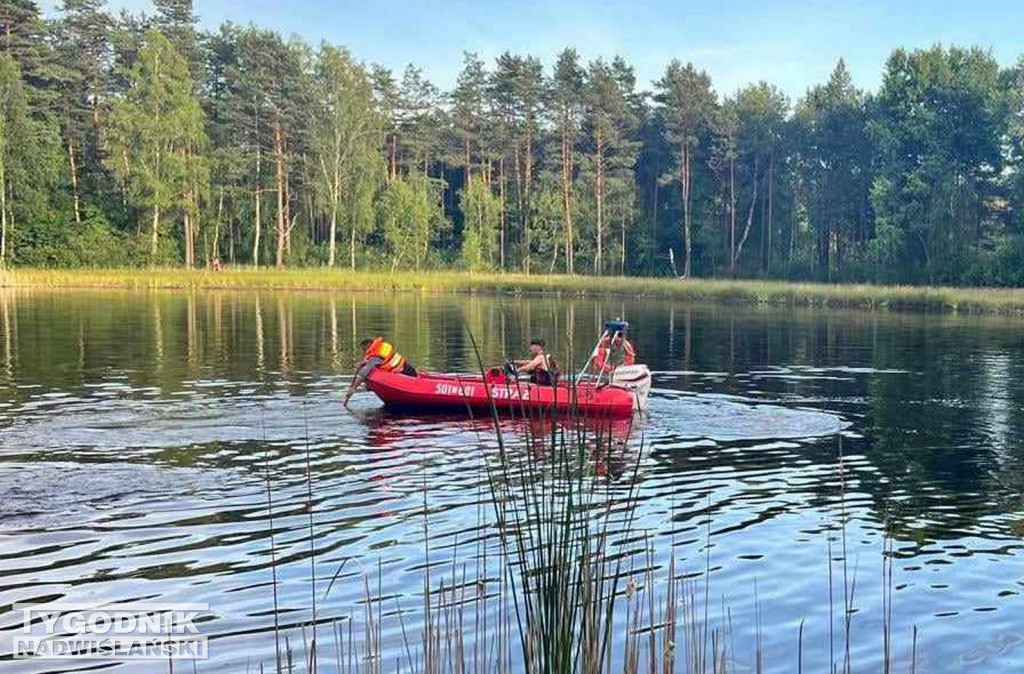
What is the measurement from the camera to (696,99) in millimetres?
75438

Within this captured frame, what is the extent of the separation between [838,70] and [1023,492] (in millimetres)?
69519

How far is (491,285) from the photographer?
6178 centimetres

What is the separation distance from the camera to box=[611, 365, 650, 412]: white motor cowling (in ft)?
57.7

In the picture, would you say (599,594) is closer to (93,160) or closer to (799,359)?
(799,359)

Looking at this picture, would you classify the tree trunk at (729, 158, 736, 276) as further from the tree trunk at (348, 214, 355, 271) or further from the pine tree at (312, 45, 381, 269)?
the tree trunk at (348, 214, 355, 271)

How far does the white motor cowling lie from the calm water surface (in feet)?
1.42

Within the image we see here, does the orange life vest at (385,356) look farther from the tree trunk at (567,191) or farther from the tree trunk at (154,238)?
the tree trunk at (567,191)

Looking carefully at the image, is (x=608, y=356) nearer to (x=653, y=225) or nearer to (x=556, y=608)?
(x=556, y=608)

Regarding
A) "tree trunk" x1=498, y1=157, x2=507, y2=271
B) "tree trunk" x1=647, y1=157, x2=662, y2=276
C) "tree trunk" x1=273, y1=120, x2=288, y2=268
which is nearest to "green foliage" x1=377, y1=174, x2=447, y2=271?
"tree trunk" x1=498, y1=157, x2=507, y2=271

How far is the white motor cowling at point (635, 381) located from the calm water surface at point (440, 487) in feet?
1.42

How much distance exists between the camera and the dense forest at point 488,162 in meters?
65.0

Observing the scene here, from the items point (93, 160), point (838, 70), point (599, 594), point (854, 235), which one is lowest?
point (599, 594)

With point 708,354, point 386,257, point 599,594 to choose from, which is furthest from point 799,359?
point 386,257

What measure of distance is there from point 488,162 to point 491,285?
24.0 metres
